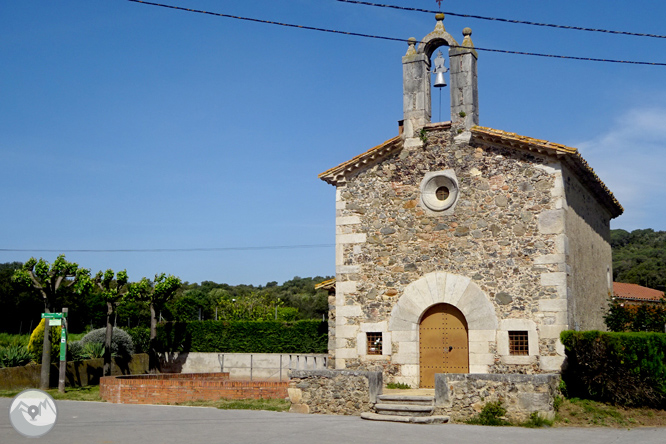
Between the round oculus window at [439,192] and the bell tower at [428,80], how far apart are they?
1.17m

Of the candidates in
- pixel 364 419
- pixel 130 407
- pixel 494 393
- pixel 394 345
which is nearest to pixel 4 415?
pixel 130 407

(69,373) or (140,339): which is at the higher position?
(140,339)

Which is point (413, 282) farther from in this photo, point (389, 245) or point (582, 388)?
point (582, 388)

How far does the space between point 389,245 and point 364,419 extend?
191 inches

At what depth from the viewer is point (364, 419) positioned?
13.0 metres

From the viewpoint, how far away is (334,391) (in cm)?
1363

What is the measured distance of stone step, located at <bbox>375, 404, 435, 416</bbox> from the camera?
42.3 ft

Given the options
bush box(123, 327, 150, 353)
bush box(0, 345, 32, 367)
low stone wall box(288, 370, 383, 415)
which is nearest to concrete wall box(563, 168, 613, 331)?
low stone wall box(288, 370, 383, 415)

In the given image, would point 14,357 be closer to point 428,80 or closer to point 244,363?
point 244,363

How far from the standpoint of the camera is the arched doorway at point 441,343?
15.6m

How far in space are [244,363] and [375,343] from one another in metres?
11.1

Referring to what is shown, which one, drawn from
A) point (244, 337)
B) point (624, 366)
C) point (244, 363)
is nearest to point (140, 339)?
point (244, 337)

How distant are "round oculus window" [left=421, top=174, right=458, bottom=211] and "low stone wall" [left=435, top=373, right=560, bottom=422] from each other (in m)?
4.65

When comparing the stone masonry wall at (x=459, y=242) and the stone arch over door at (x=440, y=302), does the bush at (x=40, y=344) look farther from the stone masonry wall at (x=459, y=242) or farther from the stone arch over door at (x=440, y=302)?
the stone arch over door at (x=440, y=302)
